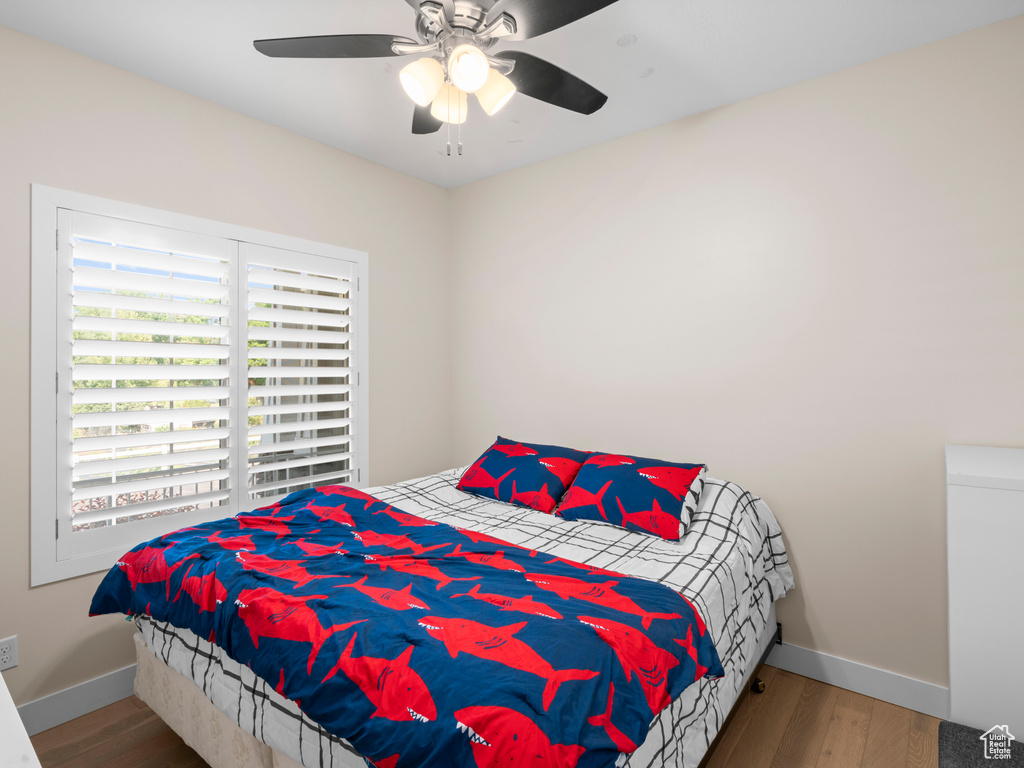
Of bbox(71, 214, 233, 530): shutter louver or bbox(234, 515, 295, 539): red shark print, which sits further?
bbox(71, 214, 233, 530): shutter louver

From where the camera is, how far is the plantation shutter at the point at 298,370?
272 centimetres

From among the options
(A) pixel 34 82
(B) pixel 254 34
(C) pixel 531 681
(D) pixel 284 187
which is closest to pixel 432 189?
(D) pixel 284 187

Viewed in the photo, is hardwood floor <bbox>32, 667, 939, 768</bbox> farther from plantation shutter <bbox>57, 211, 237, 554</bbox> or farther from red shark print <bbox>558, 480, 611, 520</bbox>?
red shark print <bbox>558, 480, 611, 520</bbox>

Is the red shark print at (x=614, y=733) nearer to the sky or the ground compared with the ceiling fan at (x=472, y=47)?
nearer to the ground

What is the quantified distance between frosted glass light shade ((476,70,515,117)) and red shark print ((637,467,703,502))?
1.59 m

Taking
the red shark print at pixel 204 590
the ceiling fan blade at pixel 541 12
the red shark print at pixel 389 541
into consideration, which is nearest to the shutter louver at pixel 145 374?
the red shark print at pixel 204 590

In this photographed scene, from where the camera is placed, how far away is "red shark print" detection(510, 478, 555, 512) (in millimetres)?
2518

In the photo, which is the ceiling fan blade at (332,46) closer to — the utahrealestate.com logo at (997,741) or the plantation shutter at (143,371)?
the plantation shutter at (143,371)

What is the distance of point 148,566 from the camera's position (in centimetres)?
185

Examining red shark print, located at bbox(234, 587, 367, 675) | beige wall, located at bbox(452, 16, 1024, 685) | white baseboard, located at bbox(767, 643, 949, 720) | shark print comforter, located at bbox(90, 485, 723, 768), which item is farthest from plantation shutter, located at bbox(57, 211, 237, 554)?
white baseboard, located at bbox(767, 643, 949, 720)

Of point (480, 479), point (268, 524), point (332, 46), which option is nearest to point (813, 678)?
point (480, 479)

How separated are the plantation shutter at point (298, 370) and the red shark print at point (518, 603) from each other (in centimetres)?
167

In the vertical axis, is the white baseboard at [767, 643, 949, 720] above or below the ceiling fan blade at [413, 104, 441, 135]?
below

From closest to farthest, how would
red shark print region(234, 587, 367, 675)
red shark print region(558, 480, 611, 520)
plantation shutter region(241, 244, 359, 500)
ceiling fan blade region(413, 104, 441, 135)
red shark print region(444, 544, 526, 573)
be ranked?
red shark print region(234, 587, 367, 675), red shark print region(444, 544, 526, 573), ceiling fan blade region(413, 104, 441, 135), red shark print region(558, 480, 611, 520), plantation shutter region(241, 244, 359, 500)
